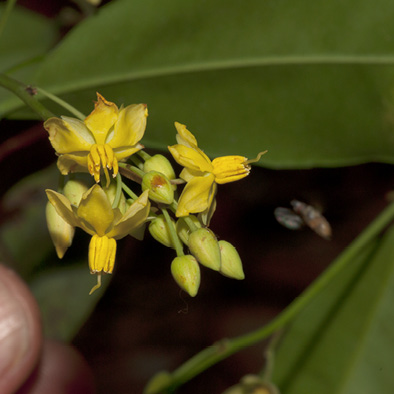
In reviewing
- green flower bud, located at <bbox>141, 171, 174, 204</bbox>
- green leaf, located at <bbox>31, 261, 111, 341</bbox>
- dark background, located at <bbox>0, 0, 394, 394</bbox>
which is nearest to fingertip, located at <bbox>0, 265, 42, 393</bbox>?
green leaf, located at <bbox>31, 261, 111, 341</bbox>

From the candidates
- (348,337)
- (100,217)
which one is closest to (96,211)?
(100,217)

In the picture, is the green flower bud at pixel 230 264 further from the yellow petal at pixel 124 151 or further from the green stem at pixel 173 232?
the yellow petal at pixel 124 151

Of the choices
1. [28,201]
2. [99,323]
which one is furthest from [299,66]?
[99,323]

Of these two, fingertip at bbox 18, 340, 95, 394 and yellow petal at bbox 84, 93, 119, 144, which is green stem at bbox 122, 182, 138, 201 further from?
fingertip at bbox 18, 340, 95, 394

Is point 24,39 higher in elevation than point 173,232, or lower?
higher

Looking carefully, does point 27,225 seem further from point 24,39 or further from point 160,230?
point 160,230

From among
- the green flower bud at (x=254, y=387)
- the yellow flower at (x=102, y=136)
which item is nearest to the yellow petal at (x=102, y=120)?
the yellow flower at (x=102, y=136)

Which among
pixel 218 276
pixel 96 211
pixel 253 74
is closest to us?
pixel 96 211
